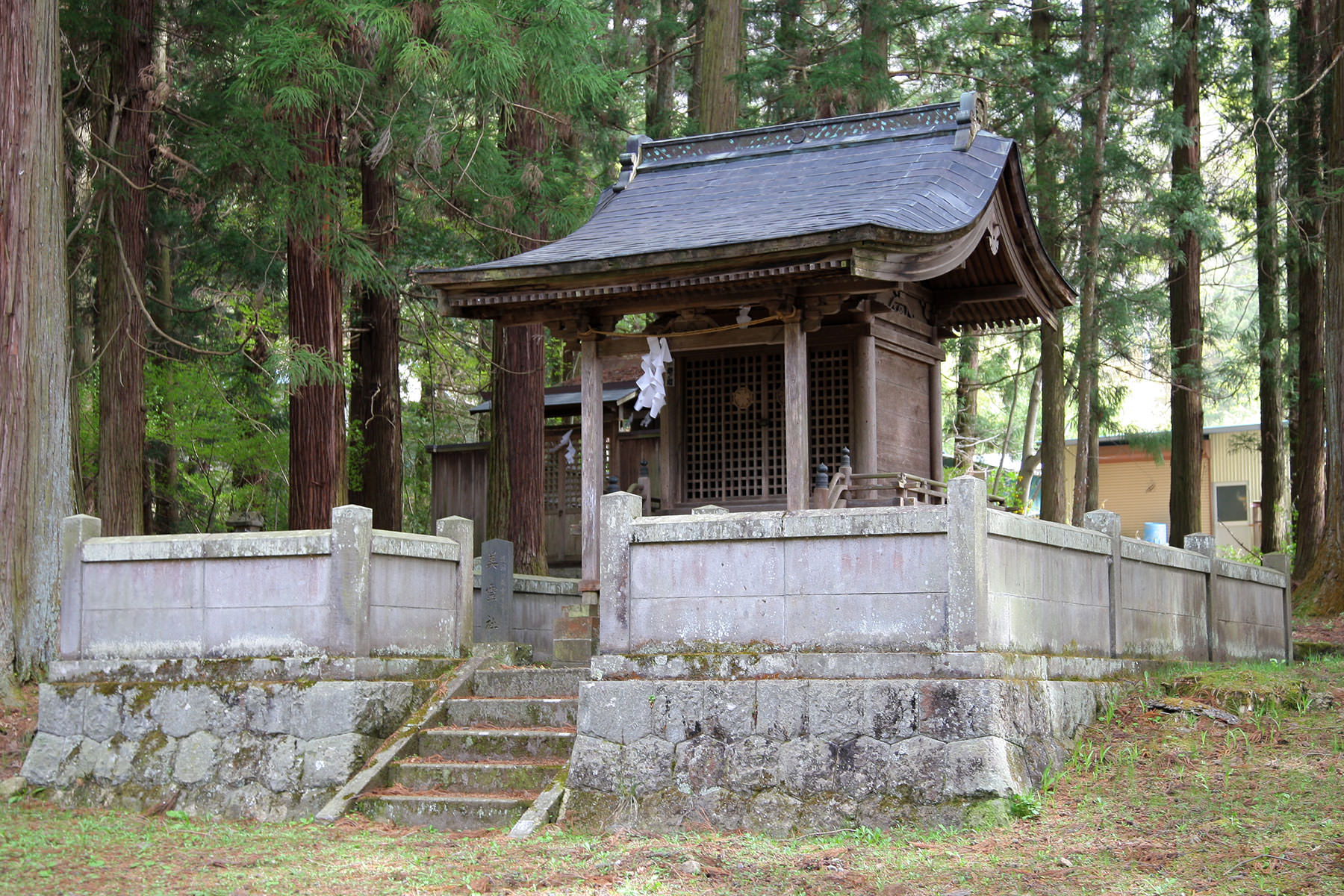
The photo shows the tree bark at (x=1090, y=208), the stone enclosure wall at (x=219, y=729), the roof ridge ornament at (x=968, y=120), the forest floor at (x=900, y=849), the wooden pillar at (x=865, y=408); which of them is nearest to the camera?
the forest floor at (x=900, y=849)

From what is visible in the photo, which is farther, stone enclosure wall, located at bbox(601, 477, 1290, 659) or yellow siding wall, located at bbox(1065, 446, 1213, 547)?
yellow siding wall, located at bbox(1065, 446, 1213, 547)

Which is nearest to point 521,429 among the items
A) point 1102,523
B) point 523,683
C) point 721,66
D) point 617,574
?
point 721,66

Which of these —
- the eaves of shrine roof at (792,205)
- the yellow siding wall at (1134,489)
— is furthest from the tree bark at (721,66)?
the yellow siding wall at (1134,489)

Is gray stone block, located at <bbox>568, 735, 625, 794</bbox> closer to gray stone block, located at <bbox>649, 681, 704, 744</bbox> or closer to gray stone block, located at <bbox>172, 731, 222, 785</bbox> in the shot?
gray stone block, located at <bbox>649, 681, 704, 744</bbox>

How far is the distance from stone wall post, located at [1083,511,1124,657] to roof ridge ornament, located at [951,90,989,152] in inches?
165

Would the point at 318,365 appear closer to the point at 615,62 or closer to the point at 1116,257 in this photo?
the point at 615,62

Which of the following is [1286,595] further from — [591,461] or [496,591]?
[496,591]

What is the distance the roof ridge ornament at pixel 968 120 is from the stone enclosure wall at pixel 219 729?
288 inches

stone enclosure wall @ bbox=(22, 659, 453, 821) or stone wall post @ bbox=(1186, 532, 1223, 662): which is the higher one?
stone wall post @ bbox=(1186, 532, 1223, 662)

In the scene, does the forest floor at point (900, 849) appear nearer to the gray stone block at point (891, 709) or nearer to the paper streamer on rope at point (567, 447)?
the gray stone block at point (891, 709)

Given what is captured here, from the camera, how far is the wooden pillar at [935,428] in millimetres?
13406

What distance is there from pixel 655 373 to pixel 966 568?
472 cm

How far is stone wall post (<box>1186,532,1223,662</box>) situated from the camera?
498 inches

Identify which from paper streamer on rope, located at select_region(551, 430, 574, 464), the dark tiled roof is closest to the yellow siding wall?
paper streamer on rope, located at select_region(551, 430, 574, 464)
